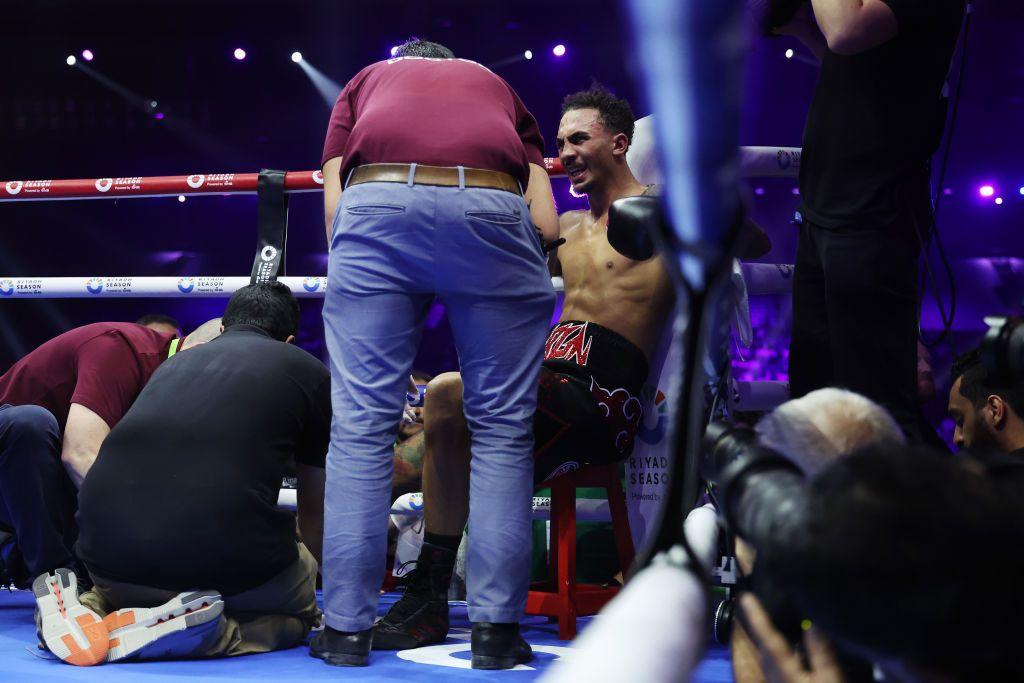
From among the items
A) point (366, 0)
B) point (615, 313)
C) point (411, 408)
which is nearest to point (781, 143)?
point (366, 0)

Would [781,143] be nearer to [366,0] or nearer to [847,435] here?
[366,0]

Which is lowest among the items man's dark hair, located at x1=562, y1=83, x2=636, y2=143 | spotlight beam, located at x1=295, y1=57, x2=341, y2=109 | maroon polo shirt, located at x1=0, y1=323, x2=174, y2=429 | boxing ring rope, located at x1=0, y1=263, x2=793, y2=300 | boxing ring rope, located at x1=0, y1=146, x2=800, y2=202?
maroon polo shirt, located at x1=0, y1=323, x2=174, y2=429

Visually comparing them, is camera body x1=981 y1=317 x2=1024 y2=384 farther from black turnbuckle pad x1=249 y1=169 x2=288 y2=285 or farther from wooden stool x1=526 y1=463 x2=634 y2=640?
black turnbuckle pad x1=249 y1=169 x2=288 y2=285

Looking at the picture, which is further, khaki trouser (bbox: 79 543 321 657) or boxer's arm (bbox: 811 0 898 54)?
khaki trouser (bbox: 79 543 321 657)

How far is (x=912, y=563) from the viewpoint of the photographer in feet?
0.76

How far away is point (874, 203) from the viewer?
135 centimetres

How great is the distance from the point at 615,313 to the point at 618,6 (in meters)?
1.90

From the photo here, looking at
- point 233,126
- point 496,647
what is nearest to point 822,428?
point 496,647

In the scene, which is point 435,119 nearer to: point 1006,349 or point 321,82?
point 1006,349

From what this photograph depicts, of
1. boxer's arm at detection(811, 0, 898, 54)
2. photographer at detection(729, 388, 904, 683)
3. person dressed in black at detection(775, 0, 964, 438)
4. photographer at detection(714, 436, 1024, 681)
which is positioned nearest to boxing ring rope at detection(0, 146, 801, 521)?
person dressed in black at detection(775, 0, 964, 438)

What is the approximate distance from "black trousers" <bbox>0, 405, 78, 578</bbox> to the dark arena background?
15.4 ft

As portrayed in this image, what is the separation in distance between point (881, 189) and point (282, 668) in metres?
1.13

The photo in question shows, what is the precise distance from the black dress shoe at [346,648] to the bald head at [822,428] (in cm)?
112

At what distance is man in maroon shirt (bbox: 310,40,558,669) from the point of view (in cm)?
150
